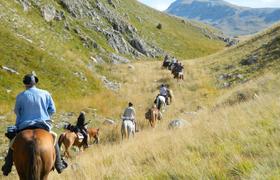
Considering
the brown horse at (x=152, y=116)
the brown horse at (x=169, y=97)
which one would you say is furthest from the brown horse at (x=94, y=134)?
the brown horse at (x=169, y=97)

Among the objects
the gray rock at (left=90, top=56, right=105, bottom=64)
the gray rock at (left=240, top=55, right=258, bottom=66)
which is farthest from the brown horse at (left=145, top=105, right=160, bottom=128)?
the gray rock at (left=240, top=55, right=258, bottom=66)

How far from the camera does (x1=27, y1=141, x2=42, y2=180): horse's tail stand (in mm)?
9312

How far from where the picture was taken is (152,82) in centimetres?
4550

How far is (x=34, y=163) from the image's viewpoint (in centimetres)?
931

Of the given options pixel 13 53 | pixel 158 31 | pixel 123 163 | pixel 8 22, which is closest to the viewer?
pixel 123 163

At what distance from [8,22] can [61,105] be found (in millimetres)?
12532

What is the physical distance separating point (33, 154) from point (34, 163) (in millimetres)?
195

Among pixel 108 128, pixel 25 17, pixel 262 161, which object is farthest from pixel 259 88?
pixel 25 17

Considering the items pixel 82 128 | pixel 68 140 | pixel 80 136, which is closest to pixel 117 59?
pixel 82 128

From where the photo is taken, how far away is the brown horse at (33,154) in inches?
368

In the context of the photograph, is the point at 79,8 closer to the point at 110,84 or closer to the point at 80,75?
the point at 110,84

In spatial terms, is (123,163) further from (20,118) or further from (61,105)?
(61,105)

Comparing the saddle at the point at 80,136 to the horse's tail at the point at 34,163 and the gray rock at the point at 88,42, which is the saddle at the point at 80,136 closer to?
the horse's tail at the point at 34,163

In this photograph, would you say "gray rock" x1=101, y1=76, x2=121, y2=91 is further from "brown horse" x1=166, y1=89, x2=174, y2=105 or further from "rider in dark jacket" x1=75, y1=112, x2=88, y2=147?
"rider in dark jacket" x1=75, y1=112, x2=88, y2=147
